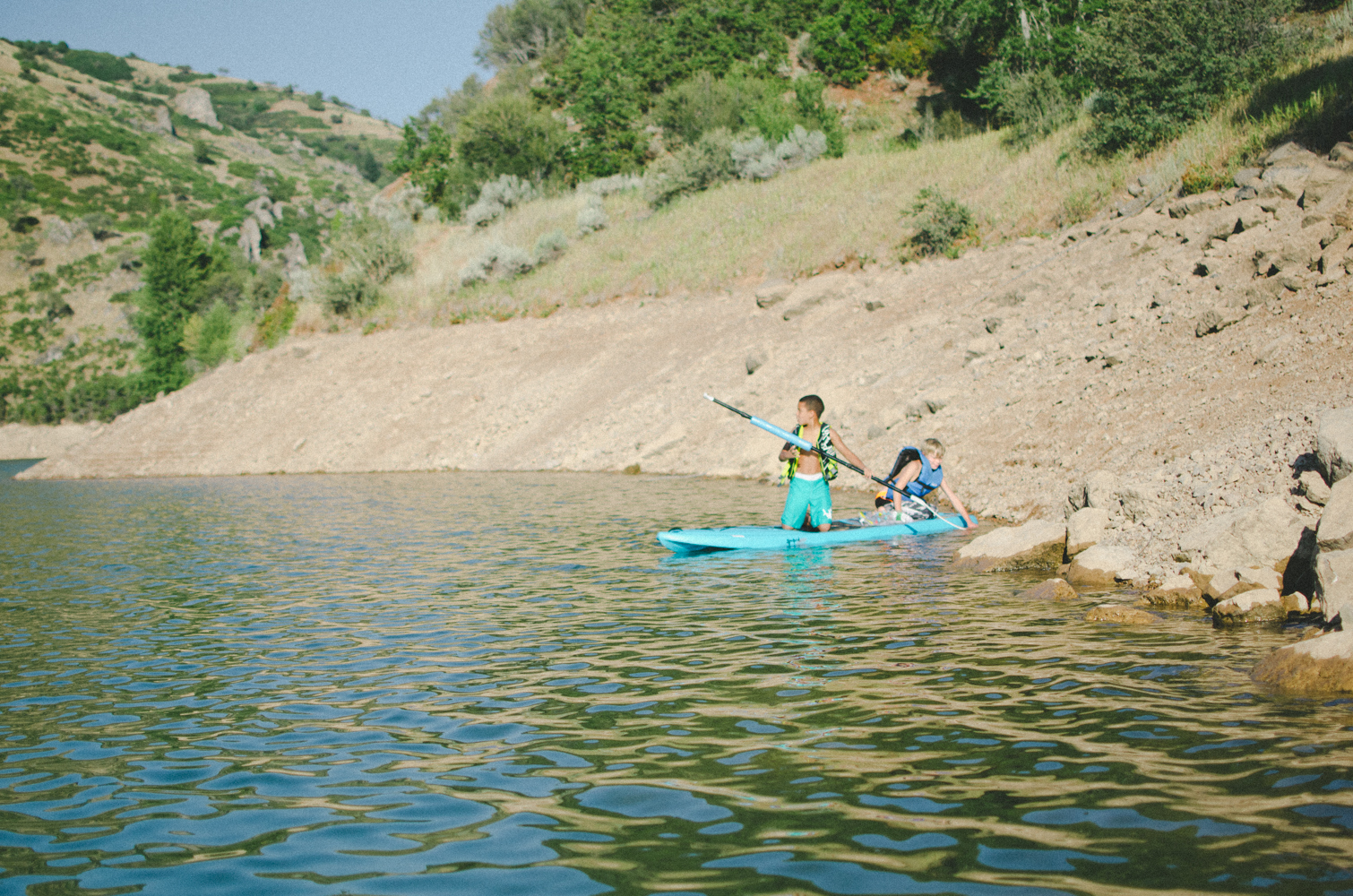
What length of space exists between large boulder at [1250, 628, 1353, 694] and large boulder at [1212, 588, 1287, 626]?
1589 millimetres

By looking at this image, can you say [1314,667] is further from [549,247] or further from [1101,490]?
[549,247]

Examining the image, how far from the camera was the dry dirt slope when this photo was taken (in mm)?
13047

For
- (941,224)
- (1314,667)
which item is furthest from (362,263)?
(1314,667)

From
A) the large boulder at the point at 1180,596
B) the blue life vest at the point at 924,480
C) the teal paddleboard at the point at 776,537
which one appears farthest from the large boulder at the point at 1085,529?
the blue life vest at the point at 924,480

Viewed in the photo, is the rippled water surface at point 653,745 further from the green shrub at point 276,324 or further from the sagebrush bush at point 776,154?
the green shrub at point 276,324

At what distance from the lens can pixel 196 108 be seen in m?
126

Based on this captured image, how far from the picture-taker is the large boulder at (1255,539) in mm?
8086

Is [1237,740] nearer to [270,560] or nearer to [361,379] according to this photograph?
[270,560]

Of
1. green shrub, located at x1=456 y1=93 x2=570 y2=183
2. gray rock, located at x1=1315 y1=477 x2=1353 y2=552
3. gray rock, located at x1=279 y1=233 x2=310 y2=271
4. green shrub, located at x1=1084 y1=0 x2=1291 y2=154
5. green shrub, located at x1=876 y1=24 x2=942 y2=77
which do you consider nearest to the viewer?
gray rock, located at x1=1315 y1=477 x2=1353 y2=552

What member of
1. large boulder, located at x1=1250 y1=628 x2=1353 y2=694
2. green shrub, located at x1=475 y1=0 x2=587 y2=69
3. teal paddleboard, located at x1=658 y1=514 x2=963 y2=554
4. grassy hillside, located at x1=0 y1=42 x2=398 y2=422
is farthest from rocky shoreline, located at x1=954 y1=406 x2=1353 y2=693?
green shrub, located at x1=475 y1=0 x2=587 y2=69

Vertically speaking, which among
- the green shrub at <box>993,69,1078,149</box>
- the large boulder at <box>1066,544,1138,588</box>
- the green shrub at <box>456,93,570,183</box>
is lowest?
the large boulder at <box>1066,544,1138,588</box>

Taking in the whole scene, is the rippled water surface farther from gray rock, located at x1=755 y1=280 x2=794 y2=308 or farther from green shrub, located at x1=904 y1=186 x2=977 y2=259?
gray rock, located at x1=755 y1=280 x2=794 y2=308

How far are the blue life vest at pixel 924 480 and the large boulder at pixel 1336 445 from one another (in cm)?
552

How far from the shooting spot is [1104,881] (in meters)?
3.54
